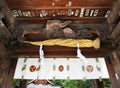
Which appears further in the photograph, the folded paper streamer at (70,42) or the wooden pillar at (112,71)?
the folded paper streamer at (70,42)

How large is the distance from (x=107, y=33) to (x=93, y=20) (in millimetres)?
547

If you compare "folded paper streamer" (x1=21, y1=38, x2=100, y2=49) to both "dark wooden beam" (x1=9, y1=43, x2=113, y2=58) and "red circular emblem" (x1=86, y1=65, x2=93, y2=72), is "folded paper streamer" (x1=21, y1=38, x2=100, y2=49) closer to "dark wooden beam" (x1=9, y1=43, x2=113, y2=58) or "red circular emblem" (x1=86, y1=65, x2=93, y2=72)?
"dark wooden beam" (x1=9, y1=43, x2=113, y2=58)

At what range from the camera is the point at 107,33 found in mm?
4020

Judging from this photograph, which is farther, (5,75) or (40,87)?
(40,87)

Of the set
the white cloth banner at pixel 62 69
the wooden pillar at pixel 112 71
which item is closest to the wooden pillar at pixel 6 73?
the white cloth banner at pixel 62 69

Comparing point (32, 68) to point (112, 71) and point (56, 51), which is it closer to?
point (56, 51)

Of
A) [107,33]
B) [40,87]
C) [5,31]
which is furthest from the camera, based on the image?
[40,87]

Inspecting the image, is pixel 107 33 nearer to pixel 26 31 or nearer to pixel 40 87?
pixel 26 31

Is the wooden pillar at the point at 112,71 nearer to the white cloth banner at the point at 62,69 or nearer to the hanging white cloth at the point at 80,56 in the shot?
the white cloth banner at the point at 62,69

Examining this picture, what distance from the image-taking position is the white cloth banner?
11.6 ft

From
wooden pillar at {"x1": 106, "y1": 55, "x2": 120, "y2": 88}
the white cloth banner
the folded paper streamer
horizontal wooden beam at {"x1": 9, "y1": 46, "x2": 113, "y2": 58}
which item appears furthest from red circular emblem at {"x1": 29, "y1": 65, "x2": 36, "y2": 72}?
wooden pillar at {"x1": 106, "y1": 55, "x2": 120, "y2": 88}

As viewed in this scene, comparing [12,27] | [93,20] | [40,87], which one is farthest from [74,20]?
[40,87]

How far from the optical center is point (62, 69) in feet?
11.9

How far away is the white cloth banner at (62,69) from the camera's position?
3523 millimetres
